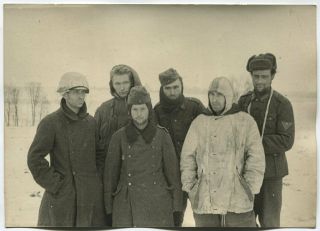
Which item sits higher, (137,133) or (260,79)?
(260,79)

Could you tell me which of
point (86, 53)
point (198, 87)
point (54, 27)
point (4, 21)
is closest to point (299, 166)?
point (198, 87)

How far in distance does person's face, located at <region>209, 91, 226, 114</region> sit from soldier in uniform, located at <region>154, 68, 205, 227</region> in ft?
0.13

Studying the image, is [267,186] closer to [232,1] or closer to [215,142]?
[215,142]

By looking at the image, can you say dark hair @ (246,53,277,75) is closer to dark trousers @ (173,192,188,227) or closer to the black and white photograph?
the black and white photograph

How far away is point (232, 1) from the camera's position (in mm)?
1975

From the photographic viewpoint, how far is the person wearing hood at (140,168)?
1942 mm

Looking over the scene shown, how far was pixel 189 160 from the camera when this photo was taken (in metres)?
1.95

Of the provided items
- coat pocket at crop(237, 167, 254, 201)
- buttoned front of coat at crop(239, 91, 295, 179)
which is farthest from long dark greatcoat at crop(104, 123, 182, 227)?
buttoned front of coat at crop(239, 91, 295, 179)

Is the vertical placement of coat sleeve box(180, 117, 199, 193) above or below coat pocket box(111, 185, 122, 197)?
above

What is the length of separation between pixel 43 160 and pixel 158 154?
0.41 metres

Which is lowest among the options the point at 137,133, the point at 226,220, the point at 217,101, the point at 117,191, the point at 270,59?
the point at 226,220

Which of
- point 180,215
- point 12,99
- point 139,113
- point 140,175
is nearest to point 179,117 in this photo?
point 139,113

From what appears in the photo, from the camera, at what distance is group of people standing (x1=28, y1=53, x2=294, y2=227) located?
1941 mm

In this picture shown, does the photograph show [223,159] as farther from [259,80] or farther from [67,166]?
[67,166]
